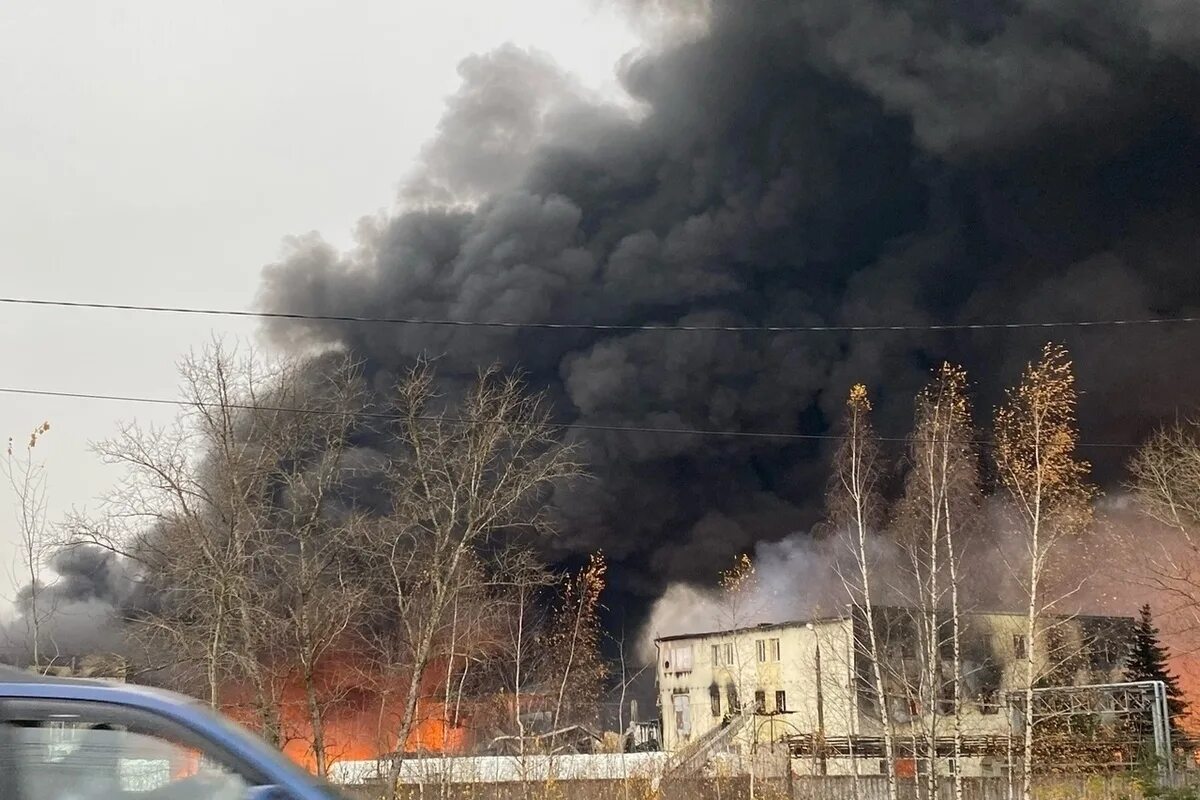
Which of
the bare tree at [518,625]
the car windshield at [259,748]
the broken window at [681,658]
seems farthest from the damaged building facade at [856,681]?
the car windshield at [259,748]

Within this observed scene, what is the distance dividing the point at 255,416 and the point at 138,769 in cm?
2385

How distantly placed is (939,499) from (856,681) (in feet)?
35.2

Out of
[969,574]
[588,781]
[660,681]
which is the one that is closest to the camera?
[588,781]

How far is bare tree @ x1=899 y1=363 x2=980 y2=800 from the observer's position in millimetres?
24547

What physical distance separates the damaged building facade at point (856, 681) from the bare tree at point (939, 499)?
0.65 m

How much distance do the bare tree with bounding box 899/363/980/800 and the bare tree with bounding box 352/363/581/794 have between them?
8150 millimetres

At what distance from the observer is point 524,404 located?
106ft

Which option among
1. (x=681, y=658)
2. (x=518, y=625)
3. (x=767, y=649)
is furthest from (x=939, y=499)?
(x=681, y=658)

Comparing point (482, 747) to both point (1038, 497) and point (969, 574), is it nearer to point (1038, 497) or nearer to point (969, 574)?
point (969, 574)

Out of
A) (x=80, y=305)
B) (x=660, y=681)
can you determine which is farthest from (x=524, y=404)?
(x=660, y=681)

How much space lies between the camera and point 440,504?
29.6 meters

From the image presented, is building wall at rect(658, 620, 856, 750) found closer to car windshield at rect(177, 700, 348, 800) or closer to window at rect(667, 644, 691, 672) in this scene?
window at rect(667, 644, 691, 672)

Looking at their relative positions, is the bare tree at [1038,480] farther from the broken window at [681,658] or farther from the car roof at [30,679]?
the broken window at [681,658]

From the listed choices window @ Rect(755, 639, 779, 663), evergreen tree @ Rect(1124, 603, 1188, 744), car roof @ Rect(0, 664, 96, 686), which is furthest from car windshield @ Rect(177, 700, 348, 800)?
window @ Rect(755, 639, 779, 663)
